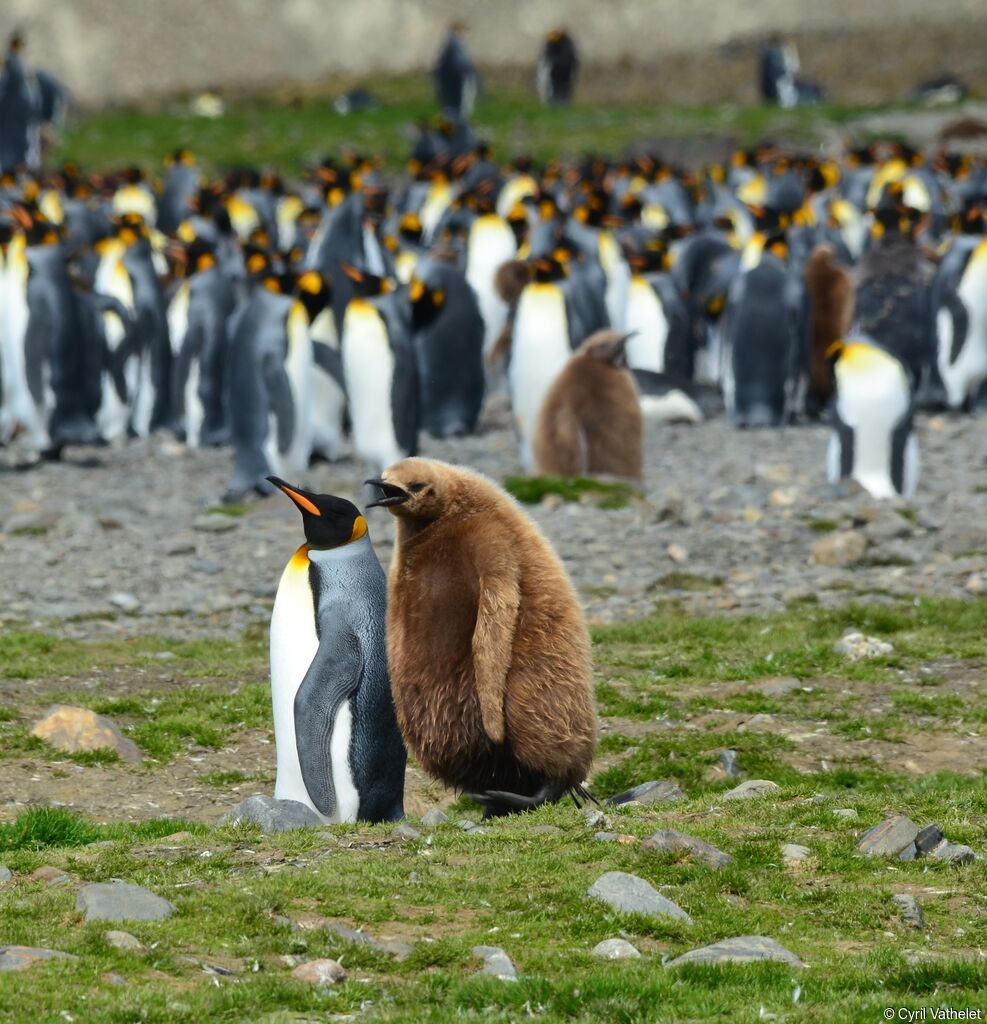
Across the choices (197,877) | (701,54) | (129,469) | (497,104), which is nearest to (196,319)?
(129,469)

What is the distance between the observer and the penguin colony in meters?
15.2

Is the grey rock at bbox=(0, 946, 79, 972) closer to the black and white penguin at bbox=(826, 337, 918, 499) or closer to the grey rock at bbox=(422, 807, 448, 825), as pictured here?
the grey rock at bbox=(422, 807, 448, 825)

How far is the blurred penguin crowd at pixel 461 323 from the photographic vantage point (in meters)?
15.2

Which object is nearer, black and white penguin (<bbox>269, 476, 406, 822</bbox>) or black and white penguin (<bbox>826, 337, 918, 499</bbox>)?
black and white penguin (<bbox>269, 476, 406, 822</bbox>)

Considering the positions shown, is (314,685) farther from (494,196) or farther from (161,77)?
(161,77)

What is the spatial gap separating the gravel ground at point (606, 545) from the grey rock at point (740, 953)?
595cm

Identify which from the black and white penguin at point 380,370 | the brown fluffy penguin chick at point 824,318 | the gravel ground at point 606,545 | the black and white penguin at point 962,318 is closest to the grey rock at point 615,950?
the gravel ground at point 606,545

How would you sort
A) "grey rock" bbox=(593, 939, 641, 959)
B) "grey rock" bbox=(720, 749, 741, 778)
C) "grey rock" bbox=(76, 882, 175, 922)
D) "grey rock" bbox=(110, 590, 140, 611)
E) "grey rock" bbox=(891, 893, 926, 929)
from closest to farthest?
"grey rock" bbox=(593, 939, 641, 959)
"grey rock" bbox=(76, 882, 175, 922)
"grey rock" bbox=(891, 893, 926, 929)
"grey rock" bbox=(720, 749, 741, 778)
"grey rock" bbox=(110, 590, 140, 611)

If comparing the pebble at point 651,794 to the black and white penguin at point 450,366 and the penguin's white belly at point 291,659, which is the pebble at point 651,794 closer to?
the penguin's white belly at point 291,659

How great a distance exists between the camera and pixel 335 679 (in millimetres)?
6676

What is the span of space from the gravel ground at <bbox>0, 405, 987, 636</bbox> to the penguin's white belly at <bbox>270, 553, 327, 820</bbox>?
3947 millimetres

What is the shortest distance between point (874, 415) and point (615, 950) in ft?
32.4

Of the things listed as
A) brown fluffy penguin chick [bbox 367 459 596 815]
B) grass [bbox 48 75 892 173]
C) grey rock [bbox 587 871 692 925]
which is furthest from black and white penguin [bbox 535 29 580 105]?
grey rock [bbox 587 871 692 925]

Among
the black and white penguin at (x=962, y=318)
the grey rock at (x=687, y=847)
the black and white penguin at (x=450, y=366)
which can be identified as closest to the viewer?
the grey rock at (x=687, y=847)
